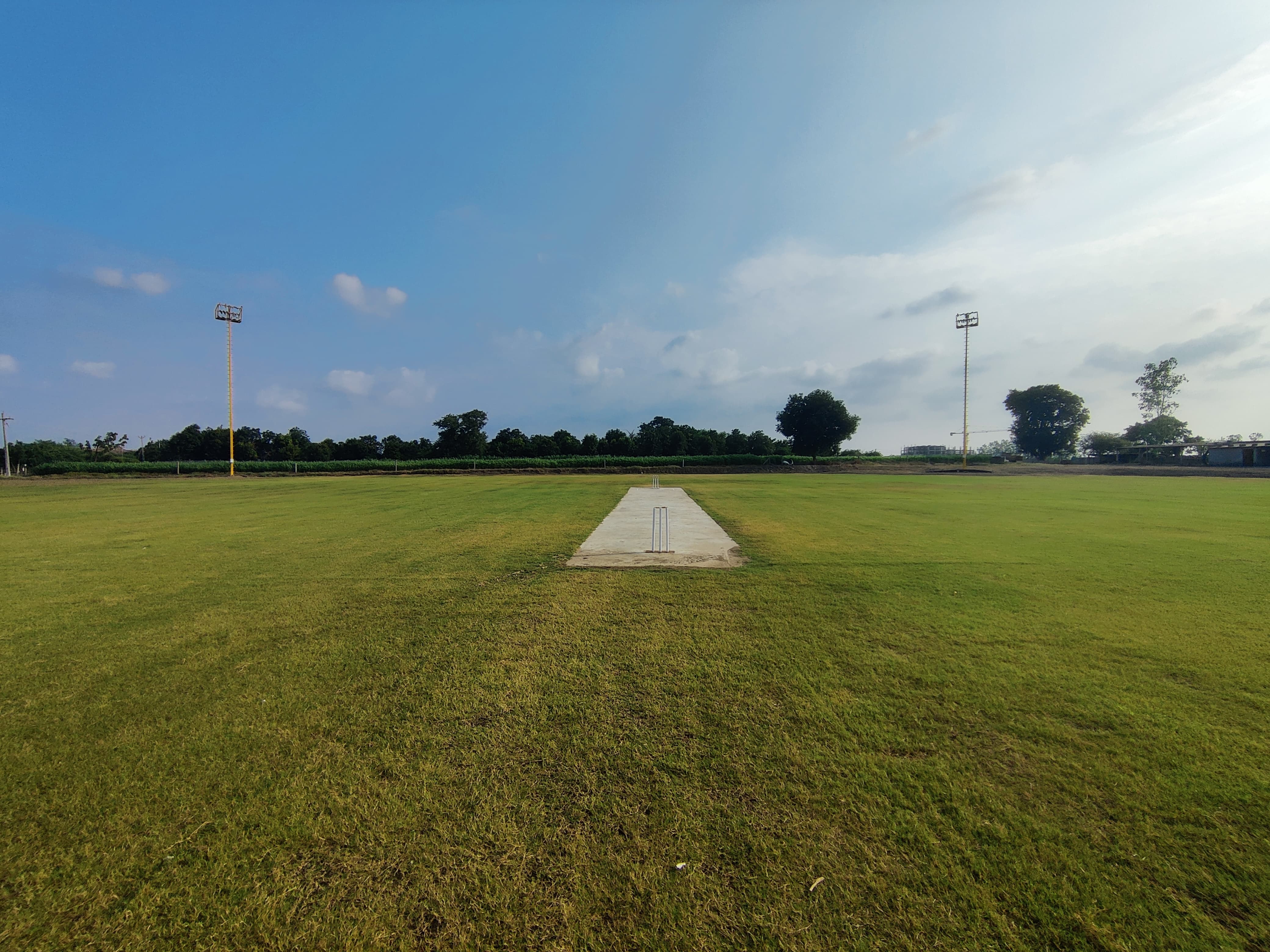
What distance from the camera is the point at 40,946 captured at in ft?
6.31

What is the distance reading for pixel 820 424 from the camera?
7725cm

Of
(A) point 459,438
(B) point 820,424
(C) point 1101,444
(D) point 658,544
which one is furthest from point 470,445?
(C) point 1101,444

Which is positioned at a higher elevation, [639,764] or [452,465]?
[452,465]

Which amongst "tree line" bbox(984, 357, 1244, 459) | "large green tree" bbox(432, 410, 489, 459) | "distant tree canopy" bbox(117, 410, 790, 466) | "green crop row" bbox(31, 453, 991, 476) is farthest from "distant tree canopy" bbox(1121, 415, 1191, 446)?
"large green tree" bbox(432, 410, 489, 459)

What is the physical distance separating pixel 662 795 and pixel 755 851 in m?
0.55

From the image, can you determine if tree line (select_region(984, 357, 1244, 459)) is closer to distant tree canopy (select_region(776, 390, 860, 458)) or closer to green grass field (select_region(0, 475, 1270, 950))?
distant tree canopy (select_region(776, 390, 860, 458))

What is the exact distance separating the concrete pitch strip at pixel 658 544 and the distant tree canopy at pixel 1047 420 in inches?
3912

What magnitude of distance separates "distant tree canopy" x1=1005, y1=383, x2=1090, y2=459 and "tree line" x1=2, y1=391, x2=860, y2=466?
120 ft

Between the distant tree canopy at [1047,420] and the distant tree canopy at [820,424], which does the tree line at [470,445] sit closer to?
the distant tree canopy at [820,424]

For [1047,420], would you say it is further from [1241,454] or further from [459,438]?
[459,438]

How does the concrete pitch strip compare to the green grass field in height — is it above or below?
above

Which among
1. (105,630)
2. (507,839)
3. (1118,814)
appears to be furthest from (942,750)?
(105,630)

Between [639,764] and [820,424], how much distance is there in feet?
261

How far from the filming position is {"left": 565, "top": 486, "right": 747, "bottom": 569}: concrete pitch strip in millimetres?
8305
